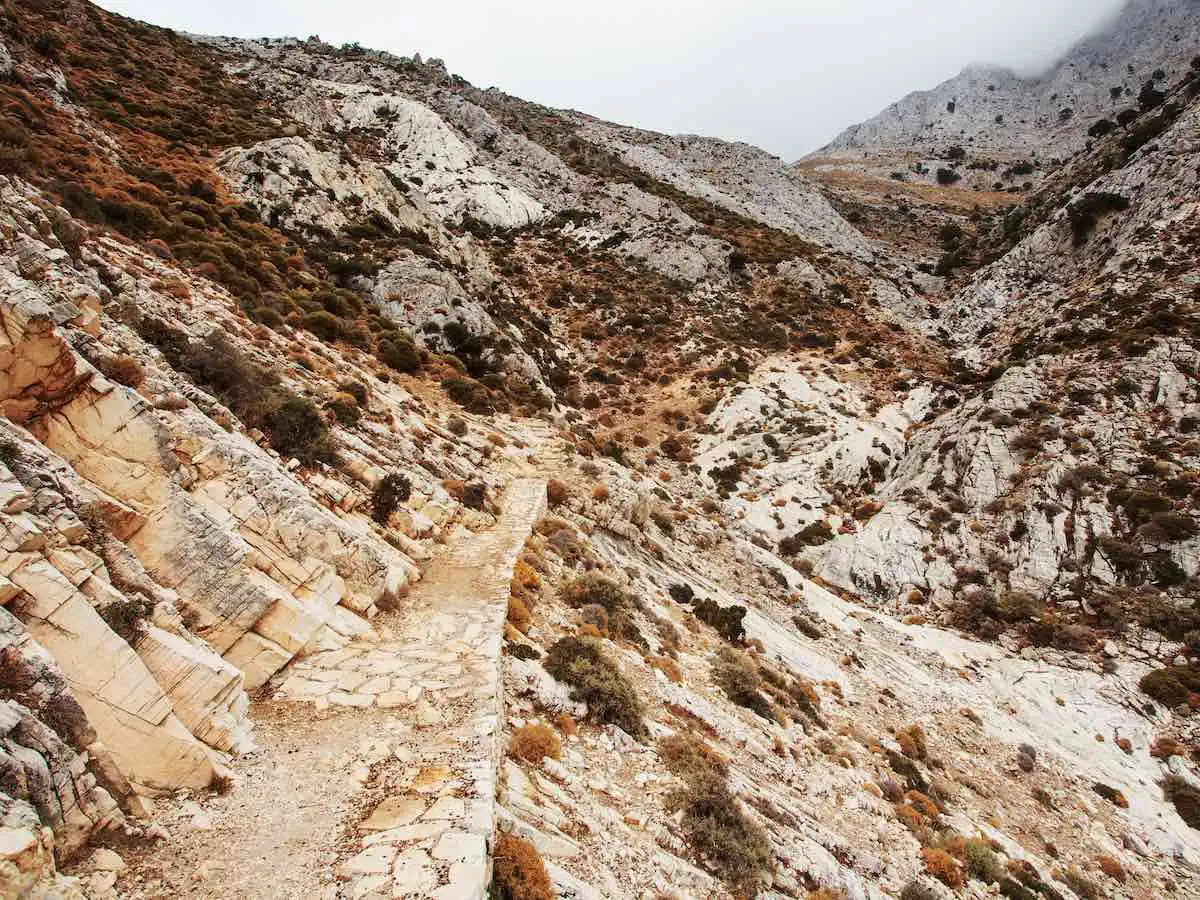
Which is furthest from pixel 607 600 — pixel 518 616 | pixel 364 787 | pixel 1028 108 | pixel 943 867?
pixel 1028 108

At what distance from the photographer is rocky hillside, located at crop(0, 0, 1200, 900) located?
645cm

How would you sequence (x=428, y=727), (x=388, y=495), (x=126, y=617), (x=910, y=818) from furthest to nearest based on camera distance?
(x=388, y=495) < (x=910, y=818) < (x=428, y=727) < (x=126, y=617)

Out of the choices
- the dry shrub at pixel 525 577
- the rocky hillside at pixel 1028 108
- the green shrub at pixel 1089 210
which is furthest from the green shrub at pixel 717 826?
the rocky hillside at pixel 1028 108

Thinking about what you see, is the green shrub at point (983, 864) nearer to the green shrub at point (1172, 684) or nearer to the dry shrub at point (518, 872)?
the dry shrub at point (518, 872)

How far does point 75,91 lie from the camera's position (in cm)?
3459

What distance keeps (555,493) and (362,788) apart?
47.9 ft

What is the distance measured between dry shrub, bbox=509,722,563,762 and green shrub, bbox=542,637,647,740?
56.6 inches

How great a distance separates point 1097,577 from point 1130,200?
38718mm

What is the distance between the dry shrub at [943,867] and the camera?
38.9 ft

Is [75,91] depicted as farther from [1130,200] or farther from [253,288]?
[1130,200]

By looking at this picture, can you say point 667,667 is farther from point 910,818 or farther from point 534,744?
point 910,818

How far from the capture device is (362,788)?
6805 mm

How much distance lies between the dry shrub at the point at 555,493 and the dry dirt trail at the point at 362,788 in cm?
984

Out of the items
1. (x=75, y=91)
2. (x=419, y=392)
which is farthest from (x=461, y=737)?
(x=75, y=91)
